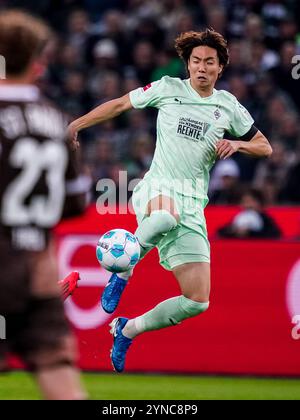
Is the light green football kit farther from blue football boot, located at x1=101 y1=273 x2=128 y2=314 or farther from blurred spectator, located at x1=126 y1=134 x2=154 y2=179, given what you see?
blurred spectator, located at x1=126 y1=134 x2=154 y2=179

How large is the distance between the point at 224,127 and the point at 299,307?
3062 mm

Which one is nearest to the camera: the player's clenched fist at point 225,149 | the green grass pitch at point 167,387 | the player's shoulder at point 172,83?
the player's clenched fist at point 225,149

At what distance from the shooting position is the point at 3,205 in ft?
15.4

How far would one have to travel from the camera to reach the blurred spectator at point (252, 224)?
461 inches

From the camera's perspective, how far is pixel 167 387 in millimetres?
10148

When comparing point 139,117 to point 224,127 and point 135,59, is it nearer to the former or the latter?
point 135,59

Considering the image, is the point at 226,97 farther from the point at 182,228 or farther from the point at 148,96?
the point at 182,228

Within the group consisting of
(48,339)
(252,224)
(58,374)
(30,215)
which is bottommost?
(58,374)

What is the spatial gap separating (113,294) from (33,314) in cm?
350

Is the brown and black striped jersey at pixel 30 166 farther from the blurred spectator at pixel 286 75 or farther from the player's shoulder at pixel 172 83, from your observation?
the blurred spectator at pixel 286 75

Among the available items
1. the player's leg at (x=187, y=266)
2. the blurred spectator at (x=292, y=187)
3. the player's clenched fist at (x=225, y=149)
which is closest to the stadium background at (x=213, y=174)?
the blurred spectator at (x=292, y=187)

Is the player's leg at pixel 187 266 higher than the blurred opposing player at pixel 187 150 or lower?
lower
